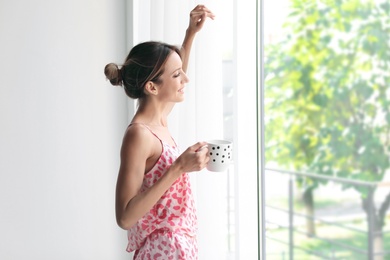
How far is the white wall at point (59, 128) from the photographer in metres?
2.47

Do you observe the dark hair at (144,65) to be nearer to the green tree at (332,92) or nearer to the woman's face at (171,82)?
the woman's face at (171,82)

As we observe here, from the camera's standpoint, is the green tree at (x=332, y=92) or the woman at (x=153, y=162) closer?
the woman at (x=153, y=162)

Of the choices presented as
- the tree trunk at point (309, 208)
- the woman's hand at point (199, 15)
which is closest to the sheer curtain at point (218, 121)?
the woman's hand at point (199, 15)

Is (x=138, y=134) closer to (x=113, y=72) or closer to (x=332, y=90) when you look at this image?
(x=113, y=72)

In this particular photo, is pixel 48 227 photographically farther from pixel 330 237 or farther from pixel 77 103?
pixel 330 237

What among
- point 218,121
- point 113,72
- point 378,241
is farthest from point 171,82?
point 378,241

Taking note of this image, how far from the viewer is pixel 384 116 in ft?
5.83

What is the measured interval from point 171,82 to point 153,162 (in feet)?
0.70

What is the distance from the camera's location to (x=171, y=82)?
146 cm

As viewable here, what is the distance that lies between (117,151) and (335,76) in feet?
3.44

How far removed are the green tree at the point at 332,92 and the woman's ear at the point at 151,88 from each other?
1.89 ft

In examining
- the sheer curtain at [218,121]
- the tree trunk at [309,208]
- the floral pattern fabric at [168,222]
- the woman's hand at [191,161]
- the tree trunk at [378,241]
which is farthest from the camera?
the tree trunk at [309,208]

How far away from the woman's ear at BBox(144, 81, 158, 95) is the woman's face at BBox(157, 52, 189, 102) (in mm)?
11

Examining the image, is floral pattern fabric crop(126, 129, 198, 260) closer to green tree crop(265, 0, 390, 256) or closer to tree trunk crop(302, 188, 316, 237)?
green tree crop(265, 0, 390, 256)
